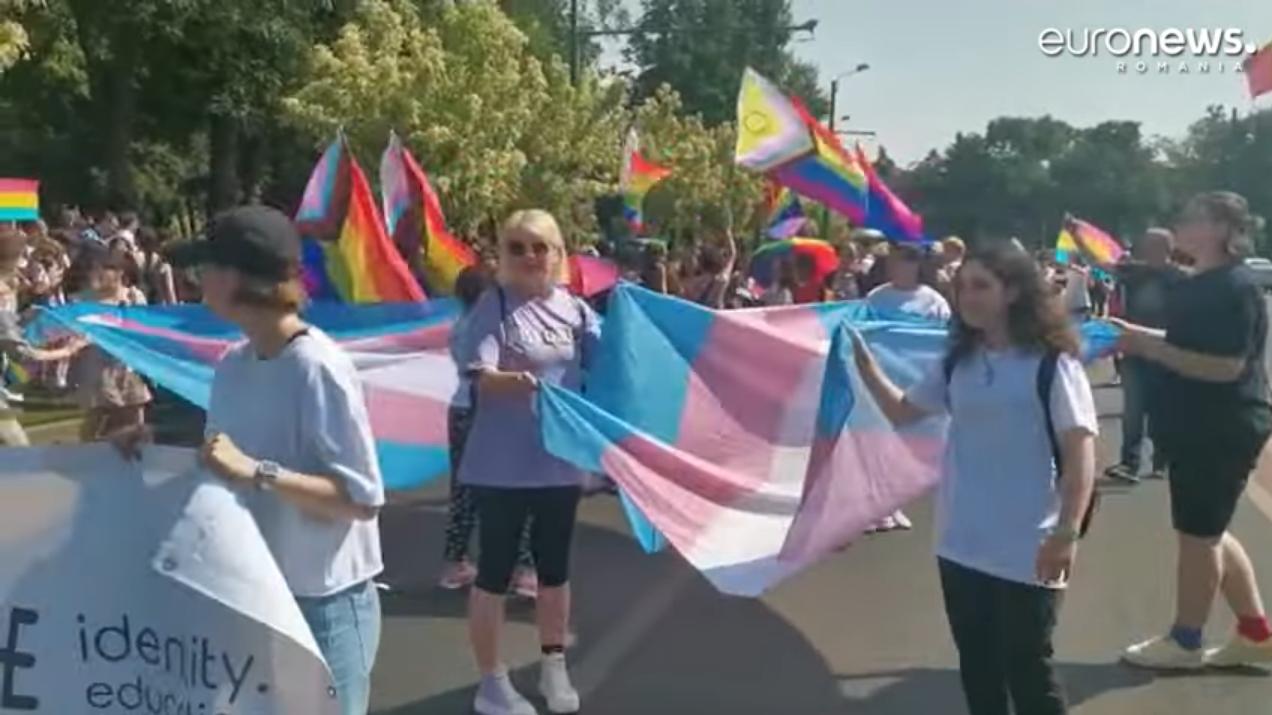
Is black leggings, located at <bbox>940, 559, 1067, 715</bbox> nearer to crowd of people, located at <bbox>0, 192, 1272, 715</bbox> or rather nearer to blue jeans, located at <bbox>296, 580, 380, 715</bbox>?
crowd of people, located at <bbox>0, 192, 1272, 715</bbox>

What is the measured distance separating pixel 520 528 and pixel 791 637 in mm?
1958

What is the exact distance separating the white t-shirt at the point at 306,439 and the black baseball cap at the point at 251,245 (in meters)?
0.16

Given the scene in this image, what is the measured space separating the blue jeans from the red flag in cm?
653

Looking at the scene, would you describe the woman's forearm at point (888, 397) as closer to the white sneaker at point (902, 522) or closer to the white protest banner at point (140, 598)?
the white protest banner at point (140, 598)

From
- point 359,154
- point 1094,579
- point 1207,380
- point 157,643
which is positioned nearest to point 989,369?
point 1207,380

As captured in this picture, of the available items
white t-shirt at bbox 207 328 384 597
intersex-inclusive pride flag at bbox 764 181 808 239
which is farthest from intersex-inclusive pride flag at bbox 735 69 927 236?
white t-shirt at bbox 207 328 384 597

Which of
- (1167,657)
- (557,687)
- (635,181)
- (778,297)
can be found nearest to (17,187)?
(778,297)

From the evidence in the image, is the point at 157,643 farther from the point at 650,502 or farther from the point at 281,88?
the point at 281,88

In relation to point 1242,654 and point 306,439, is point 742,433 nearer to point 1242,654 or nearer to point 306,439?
point 1242,654

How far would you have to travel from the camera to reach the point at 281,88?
28875mm

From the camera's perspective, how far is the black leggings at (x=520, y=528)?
530 cm

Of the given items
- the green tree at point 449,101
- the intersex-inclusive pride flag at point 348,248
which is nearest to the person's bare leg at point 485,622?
the intersex-inclusive pride flag at point 348,248

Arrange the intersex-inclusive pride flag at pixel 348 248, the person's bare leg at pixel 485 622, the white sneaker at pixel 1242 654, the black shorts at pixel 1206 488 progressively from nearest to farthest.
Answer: the person's bare leg at pixel 485 622 → the black shorts at pixel 1206 488 → the white sneaker at pixel 1242 654 → the intersex-inclusive pride flag at pixel 348 248

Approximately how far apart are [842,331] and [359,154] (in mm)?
17409
